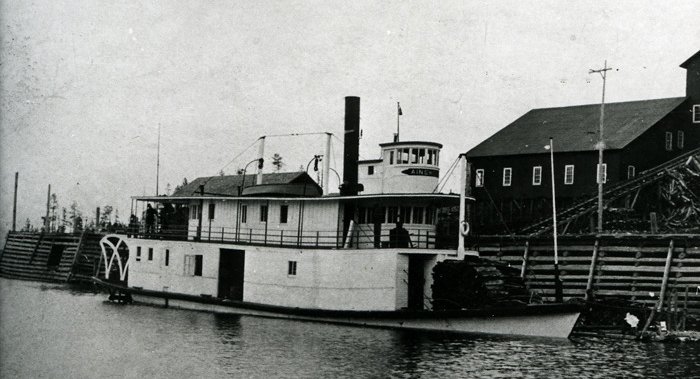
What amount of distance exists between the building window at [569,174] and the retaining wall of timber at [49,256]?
98.3ft

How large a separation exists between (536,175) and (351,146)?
21737 millimetres

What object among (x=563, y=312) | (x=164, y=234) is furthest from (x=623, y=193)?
(x=164, y=234)

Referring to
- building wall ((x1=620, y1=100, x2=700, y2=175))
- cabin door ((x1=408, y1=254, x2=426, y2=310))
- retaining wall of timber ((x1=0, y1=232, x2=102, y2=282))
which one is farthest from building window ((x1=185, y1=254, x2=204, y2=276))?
building wall ((x1=620, y1=100, x2=700, y2=175))

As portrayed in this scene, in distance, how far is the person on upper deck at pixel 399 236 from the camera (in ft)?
91.3

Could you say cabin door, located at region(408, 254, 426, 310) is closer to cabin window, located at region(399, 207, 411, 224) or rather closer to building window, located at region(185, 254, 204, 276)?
cabin window, located at region(399, 207, 411, 224)

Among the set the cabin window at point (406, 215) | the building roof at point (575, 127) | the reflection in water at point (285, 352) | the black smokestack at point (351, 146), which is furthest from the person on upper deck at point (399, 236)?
the building roof at point (575, 127)

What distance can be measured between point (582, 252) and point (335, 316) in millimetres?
12308

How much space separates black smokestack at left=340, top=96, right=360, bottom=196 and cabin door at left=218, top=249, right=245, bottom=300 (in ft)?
19.6

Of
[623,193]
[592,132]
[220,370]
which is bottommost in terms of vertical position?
[220,370]

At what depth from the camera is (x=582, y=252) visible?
112 ft

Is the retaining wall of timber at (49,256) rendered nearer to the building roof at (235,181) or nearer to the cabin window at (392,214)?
the building roof at (235,181)

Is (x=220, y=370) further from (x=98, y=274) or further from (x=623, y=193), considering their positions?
(x=98, y=274)

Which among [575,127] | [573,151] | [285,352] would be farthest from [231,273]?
[575,127]

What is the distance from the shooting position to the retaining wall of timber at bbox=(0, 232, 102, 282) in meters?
51.8
